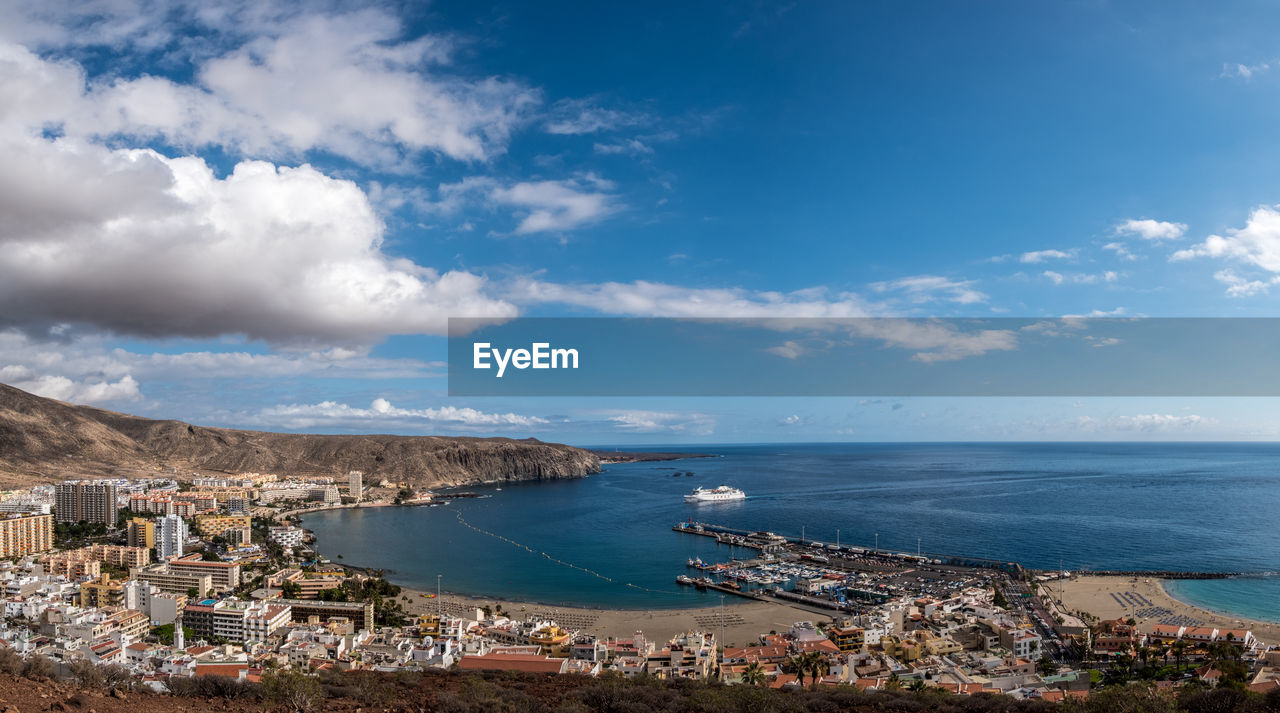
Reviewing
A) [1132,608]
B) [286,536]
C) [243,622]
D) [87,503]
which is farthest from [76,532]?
[1132,608]

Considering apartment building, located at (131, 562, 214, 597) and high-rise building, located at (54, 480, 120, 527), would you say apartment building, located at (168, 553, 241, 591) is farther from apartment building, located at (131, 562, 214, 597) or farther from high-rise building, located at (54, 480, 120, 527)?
high-rise building, located at (54, 480, 120, 527)

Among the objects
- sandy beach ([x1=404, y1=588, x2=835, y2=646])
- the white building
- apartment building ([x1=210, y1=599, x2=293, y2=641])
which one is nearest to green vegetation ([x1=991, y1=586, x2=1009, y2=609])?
sandy beach ([x1=404, y1=588, x2=835, y2=646])

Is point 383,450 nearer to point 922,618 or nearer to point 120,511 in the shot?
point 120,511

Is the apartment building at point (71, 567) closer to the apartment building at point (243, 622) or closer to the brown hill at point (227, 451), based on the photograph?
the apartment building at point (243, 622)

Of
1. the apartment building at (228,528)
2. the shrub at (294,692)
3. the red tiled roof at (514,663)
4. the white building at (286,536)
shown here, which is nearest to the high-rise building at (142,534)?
the apartment building at (228,528)

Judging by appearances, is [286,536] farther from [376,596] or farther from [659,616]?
[659,616]

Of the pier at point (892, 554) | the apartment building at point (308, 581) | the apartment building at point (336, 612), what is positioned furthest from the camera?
the pier at point (892, 554)
